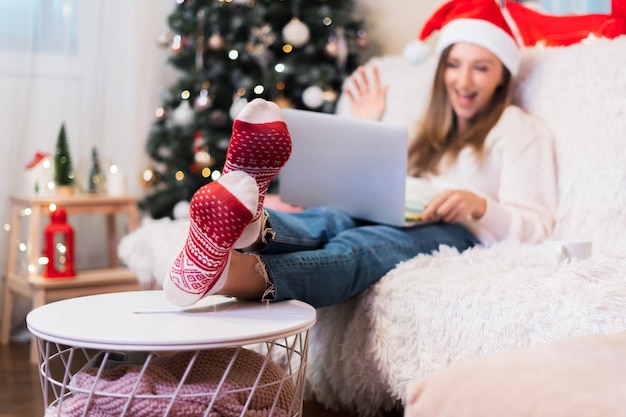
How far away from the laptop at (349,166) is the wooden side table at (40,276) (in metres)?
0.97

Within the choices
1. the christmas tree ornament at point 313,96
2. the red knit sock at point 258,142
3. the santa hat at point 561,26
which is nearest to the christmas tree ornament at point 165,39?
the christmas tree ornament at point 313,96

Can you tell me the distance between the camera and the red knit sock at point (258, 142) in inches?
45.1

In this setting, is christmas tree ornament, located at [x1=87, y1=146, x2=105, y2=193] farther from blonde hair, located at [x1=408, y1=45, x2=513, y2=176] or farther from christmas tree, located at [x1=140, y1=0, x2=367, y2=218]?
blonde hair, located at [x1=408, y1=45, x2=513, y2=176]

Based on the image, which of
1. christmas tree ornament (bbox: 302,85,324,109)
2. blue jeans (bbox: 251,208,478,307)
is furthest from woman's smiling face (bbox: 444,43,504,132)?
christmas tree ornament (bbox: 302,85,324,109)

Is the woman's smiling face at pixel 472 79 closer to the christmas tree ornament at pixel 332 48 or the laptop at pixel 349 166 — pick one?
the laptop at pixel 349 166

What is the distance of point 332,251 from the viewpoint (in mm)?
1419

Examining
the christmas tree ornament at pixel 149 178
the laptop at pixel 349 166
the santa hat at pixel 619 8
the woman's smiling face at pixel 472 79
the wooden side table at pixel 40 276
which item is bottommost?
the wooden side table at pixel 40 276

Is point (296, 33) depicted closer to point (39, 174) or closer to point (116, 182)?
point (116, 182)

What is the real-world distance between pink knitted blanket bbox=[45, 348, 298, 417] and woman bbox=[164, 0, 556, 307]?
Answer: 107mm

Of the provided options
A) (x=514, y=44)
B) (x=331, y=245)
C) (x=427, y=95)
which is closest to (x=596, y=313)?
(x=331, y=245)

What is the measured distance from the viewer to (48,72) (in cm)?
268

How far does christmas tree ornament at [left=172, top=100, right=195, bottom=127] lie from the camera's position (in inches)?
103

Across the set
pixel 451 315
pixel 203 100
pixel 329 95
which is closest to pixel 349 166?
pixel 451 315

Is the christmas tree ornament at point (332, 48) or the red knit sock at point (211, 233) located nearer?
the red knit sock at point (211, 233)
